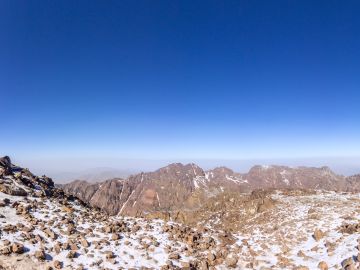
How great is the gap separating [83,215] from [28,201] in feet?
16.3

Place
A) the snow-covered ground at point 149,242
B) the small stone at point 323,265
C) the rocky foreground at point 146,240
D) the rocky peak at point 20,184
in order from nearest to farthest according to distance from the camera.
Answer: the rocky foreground at point 146,240, the snow-covered ground at point 149,242, the small stone at point 323,265, the rocky peak at point 20,184

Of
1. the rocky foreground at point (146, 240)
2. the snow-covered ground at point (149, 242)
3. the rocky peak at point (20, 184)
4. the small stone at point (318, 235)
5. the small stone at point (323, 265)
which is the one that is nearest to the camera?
the rocky foreground at point (146, 240)

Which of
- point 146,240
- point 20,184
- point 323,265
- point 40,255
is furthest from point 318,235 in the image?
point 20,184

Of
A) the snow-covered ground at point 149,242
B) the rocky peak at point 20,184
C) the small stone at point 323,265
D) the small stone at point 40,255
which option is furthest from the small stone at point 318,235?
the rocky peak at point 20,184

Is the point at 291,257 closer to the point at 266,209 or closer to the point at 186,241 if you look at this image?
the point at 186,241

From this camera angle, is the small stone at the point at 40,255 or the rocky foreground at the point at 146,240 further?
the rocky foreground at the point at 146,240

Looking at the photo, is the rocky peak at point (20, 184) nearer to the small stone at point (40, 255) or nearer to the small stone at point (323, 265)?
the small stone at point (40, 255)

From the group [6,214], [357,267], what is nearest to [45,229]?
[6,214]

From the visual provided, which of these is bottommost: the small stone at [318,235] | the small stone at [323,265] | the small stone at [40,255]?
the small stone at [323,265]

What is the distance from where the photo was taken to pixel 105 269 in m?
18.2

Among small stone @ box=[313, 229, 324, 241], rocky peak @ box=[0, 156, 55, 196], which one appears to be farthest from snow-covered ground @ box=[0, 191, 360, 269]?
rocky peak @ box=[0, 156, 55, 196]

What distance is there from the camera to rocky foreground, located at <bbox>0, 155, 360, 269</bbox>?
1898 centimetres

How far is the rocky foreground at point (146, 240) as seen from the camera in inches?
747

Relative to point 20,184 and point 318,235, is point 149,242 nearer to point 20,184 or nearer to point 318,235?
point 318,235
